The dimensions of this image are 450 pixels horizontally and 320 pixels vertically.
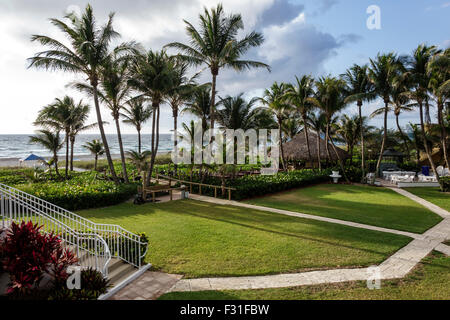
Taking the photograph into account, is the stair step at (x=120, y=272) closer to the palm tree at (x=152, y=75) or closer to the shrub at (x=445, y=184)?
the palm tree at (x=152, y=75)

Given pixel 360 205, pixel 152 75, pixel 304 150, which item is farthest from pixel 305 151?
pixel 152 75

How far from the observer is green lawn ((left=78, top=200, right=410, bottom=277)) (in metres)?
6.85

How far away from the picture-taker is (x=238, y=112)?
2083 centimetres

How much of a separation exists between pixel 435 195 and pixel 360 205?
645 cm

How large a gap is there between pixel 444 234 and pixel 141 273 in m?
9.89

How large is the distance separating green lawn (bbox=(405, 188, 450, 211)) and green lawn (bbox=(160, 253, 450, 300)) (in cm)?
963

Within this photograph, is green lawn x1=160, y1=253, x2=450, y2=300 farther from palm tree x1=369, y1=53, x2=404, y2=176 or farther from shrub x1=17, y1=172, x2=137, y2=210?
palm tree x1=369, y1=53, x2=404, y2=176

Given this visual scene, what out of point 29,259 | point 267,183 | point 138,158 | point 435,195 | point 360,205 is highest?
point 138,158

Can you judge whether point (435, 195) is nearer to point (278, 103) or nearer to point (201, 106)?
point (278, 103)

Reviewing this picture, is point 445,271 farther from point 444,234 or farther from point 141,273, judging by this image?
point 141,273

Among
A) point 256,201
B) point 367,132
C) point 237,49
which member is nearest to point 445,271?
point 256,201

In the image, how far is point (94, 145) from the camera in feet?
88.2
